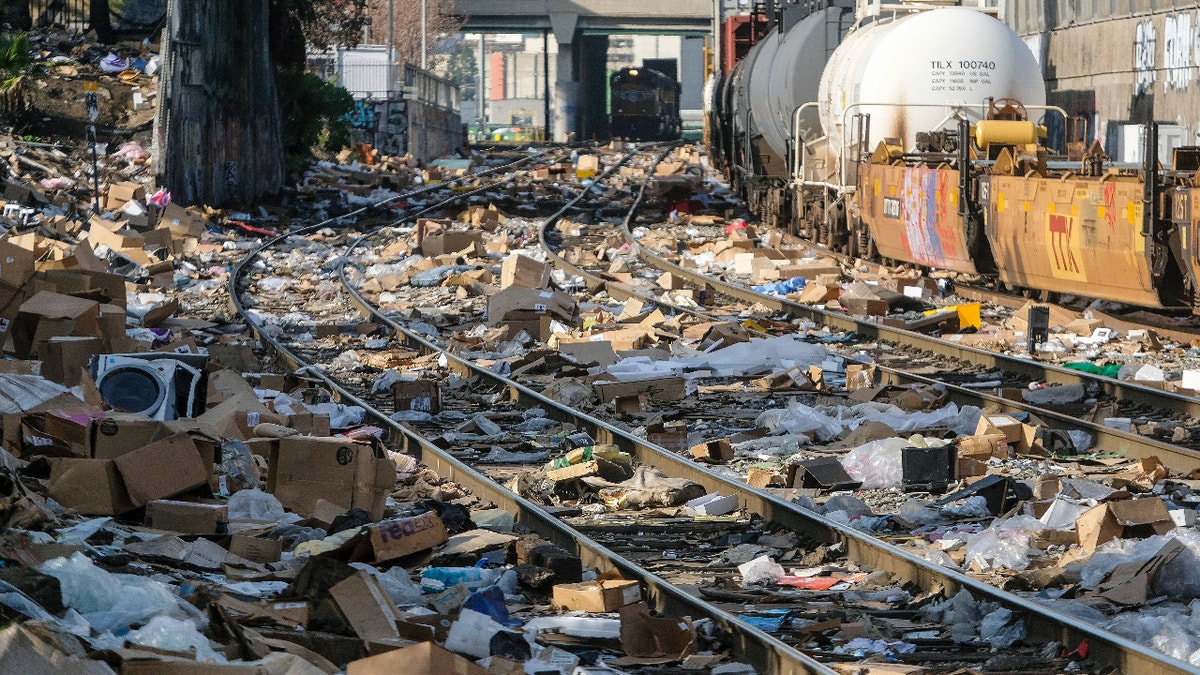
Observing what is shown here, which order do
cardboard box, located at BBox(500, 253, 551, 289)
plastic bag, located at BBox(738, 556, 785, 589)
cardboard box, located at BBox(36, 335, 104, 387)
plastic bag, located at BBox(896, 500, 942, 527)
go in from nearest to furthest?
plastic bag, located at BBox(738, 556, 785, 589)
plastic bag, located at BBox(896, 500, 942, 527)
cardboard box, located at BBox(36, 335, 104, 387)
cardboard box, located at BBox(500, 253, 551, 289)

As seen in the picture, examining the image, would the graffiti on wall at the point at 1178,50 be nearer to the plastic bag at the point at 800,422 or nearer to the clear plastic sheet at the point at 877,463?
the plastic bag at the point at 800,422

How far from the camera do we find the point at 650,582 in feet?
20.9

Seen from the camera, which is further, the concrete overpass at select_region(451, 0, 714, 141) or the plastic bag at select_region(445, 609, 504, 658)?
the concrete overpass at select_region(451, 0, 714, 141)

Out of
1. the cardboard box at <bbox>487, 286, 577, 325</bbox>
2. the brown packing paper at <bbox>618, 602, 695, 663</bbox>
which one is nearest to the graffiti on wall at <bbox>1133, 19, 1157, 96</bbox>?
the cardboard box at <bbox>487, 286, 577, 325</bbox>

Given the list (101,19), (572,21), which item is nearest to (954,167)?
(101,19)

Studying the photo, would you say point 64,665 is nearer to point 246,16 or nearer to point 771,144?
point 771,144

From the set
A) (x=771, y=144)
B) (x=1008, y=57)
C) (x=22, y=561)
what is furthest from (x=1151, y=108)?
(x=22, y=561)

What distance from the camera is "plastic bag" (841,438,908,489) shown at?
8719 millimetres

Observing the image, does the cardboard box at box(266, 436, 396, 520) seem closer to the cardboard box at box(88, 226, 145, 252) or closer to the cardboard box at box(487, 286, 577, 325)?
the cardboard box at box(487, 286, 577, 325)

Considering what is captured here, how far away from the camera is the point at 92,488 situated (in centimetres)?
711

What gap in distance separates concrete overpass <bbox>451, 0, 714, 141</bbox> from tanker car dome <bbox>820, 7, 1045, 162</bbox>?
58040 millimetres

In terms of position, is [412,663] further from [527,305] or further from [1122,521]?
[527,305]

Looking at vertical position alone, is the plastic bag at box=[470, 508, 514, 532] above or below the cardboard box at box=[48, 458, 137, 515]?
below

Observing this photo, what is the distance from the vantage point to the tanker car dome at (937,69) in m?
18.7
